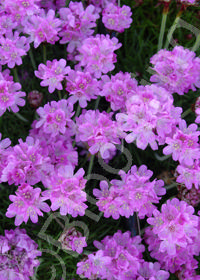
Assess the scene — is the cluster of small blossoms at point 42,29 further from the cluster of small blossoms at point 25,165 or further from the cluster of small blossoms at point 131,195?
the cluster of small blossoms at point 131,195

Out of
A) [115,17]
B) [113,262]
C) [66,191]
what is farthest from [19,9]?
[113,262]

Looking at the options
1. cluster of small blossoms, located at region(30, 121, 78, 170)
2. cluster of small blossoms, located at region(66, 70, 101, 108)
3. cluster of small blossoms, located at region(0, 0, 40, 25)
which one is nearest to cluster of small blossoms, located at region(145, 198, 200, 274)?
cluster of small blossoms, located at region(30, 121, 78, 170)

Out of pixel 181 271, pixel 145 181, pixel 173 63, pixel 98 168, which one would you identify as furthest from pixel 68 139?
pixel 181 271

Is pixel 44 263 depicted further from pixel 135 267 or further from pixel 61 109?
pixel 61 109

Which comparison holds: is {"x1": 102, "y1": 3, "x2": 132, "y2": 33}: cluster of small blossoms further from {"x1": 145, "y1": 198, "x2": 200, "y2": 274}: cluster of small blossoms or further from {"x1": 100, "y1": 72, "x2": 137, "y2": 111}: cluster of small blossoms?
{"x1": 145, "y1": 198, "x2": 200, "y2": 274}: cluster of small blossoms

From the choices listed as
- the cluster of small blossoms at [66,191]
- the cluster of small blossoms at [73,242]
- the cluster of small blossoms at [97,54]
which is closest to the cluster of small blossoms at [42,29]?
the cluster of small blossoms at [97,54]

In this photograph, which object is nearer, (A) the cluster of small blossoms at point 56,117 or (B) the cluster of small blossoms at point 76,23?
(A) the cluster of small blossoms at point 56,117

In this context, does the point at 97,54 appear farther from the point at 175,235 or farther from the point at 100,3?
the point at 175,235
